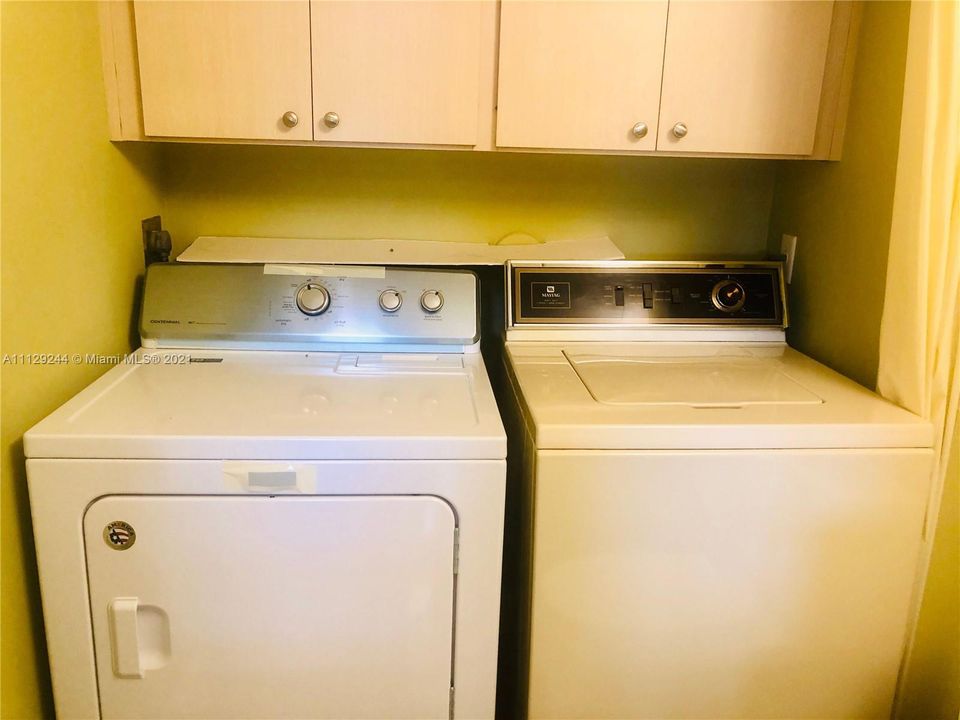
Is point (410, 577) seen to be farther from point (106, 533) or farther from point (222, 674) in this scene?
point (106, 533)

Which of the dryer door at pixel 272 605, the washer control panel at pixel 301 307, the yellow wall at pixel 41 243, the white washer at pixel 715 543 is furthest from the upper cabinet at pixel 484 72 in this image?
the dryer door at pixel 272 605

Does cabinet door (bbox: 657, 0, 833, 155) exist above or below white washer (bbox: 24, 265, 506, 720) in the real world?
above

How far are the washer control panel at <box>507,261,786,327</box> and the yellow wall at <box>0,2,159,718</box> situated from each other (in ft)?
3.01

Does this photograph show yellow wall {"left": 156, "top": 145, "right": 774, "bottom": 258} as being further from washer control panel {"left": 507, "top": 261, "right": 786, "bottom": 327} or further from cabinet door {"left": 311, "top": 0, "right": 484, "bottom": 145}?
cabinet door {"left": 311, "top": 0, "right": 484, "bottom": 145}

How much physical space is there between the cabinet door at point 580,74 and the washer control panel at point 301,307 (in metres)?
0.40

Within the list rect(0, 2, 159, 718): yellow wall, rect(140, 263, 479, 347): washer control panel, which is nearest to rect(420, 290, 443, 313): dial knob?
rect(140, 263, 479, 347): washer control panel

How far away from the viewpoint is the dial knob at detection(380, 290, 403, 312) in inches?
64.4

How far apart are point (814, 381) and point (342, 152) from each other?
1.28 metres

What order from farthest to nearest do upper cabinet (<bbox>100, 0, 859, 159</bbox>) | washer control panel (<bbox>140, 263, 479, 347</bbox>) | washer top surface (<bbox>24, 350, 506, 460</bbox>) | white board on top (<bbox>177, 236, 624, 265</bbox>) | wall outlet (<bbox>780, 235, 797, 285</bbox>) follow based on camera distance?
wall outlet (<bbox>780, 235, 797, 285</bbox>)
white board on top (<bbox>177, 236, 624, 265</bbox>)
washer control panel (<bbox>140, 263, 479, 347</bbox>)
upper cabinet (<bbox>100, 0, 859, 159</bbox>)
washer top surface (<bbox>24, 350, 506, 460</bbox>)

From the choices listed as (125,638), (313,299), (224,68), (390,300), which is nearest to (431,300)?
(390,300)

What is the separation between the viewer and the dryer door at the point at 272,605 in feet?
3.85

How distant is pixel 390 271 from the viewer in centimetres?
167

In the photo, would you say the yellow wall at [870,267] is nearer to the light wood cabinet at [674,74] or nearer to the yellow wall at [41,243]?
the light wood cabinet at [674,74]

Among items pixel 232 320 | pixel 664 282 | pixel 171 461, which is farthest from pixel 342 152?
pixel 171 461
